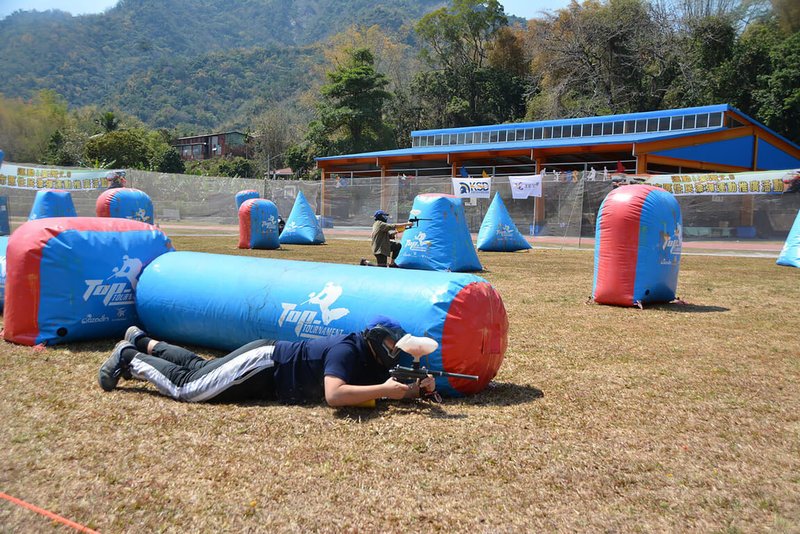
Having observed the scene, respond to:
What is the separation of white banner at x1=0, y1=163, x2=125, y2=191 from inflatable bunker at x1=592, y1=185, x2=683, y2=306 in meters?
22.6

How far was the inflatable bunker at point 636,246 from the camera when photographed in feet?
26.2

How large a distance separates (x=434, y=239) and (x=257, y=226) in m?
7.96

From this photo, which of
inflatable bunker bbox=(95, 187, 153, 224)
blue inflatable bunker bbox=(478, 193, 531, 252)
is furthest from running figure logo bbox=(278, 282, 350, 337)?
blue inflatable bunker bbox=(478, 193, 531, 252)

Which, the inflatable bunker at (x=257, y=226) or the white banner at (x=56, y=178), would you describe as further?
the white banner at (x=56, y=178)

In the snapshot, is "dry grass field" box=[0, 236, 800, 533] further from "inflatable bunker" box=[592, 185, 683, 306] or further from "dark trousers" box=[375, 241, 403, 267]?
"dark trousers" box=[375, 241, 403, 267]

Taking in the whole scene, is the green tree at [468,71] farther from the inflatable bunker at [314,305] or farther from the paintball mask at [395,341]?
the paintball mask at [395,341]

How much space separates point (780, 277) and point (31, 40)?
399 ft

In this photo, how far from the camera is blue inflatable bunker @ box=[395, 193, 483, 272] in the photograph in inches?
472

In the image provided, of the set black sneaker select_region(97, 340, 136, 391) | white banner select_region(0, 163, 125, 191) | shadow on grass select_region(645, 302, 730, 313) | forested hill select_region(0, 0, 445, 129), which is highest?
forested hill select_region(0, 0, 445, 129)

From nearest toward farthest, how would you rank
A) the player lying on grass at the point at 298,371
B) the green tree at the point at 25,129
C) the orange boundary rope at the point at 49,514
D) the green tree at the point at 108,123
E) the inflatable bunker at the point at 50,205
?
the orange boundary rope at the point at 49,514, the player lying on grass at the point at 298,371, the inflatable bunker at the point at 50,205, the green tree at the point at 25,129, the green tree at the point at 108,123

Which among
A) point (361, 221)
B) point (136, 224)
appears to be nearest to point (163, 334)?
point (136, 224)

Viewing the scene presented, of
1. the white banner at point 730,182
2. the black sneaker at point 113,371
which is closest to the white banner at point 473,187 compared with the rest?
the white banner at point 730,182

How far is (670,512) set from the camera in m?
2.64

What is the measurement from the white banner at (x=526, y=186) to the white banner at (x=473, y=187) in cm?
98
